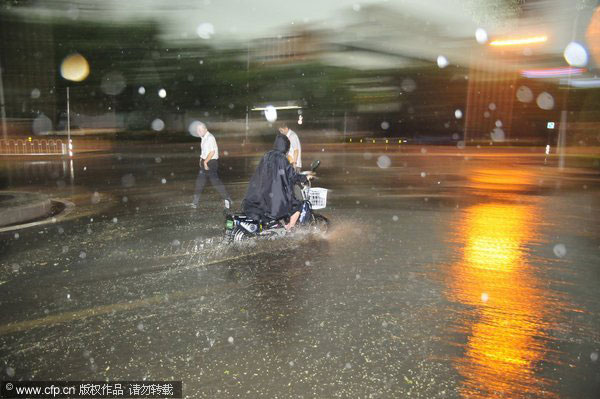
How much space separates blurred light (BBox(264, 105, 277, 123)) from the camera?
41.9 m

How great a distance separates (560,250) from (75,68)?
93.6ft

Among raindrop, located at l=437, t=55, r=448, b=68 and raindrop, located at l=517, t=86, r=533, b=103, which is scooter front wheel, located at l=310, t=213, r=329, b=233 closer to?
raindrop, located at l=517, t=86, r=533, b=103

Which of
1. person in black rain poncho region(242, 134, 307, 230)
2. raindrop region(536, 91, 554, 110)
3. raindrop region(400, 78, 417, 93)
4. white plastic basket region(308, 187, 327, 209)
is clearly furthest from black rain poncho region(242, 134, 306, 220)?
raindrop region(400, 78, 417, 93)

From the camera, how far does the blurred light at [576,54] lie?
2388cm

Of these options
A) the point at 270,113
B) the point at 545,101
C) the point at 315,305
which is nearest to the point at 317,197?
the point at 315,305

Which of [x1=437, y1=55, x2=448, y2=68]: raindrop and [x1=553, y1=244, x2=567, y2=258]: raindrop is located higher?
[x1=437, y1=55, x2=448, y2=68]: raindrop

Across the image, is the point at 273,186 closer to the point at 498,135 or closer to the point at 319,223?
the point at 319,223

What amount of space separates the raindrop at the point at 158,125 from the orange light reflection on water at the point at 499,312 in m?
33.7

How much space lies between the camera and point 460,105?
47.9m

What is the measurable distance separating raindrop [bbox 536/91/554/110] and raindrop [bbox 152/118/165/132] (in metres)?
32.0

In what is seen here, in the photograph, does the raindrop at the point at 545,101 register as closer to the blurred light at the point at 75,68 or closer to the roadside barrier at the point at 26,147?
the blurred light at the point at 75,68

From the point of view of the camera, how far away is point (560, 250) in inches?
311

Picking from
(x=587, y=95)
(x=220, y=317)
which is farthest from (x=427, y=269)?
(x=587, y=95)

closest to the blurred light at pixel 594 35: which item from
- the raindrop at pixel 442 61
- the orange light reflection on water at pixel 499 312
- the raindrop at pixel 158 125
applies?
the orange light reflection on water at pixel 499 312
